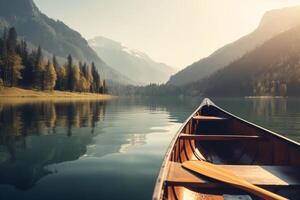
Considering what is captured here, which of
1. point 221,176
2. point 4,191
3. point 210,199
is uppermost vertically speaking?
point 221,176

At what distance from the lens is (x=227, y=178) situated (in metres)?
8.01

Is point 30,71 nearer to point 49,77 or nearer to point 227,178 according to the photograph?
point 49,77

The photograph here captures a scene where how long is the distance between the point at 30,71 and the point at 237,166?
382 ft

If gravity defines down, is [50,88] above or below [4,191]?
above

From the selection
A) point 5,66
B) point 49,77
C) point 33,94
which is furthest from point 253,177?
point 49,77

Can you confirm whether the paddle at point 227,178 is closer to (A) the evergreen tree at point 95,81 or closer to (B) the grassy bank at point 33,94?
(B) the grassy bank at point 33,94

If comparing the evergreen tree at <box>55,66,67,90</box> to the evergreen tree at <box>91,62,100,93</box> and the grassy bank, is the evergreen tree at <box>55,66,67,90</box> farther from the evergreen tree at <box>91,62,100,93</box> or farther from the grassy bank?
Answer: the evergreen tree at <box>91,62,100,93</box>

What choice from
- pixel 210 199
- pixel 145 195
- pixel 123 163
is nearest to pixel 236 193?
pixel 210 199

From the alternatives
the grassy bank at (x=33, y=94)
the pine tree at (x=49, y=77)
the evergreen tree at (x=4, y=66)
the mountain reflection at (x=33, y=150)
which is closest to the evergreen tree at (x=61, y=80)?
the grassy bank at (x=33, y=94)

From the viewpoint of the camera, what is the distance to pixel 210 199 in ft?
28.6

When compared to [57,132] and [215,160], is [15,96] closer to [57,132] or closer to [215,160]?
[57,132]

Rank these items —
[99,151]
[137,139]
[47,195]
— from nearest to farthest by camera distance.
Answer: [47,195], [99,151], [137,139]

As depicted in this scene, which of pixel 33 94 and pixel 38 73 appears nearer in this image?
pixel 33 94

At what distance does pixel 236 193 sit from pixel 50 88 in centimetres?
11527
